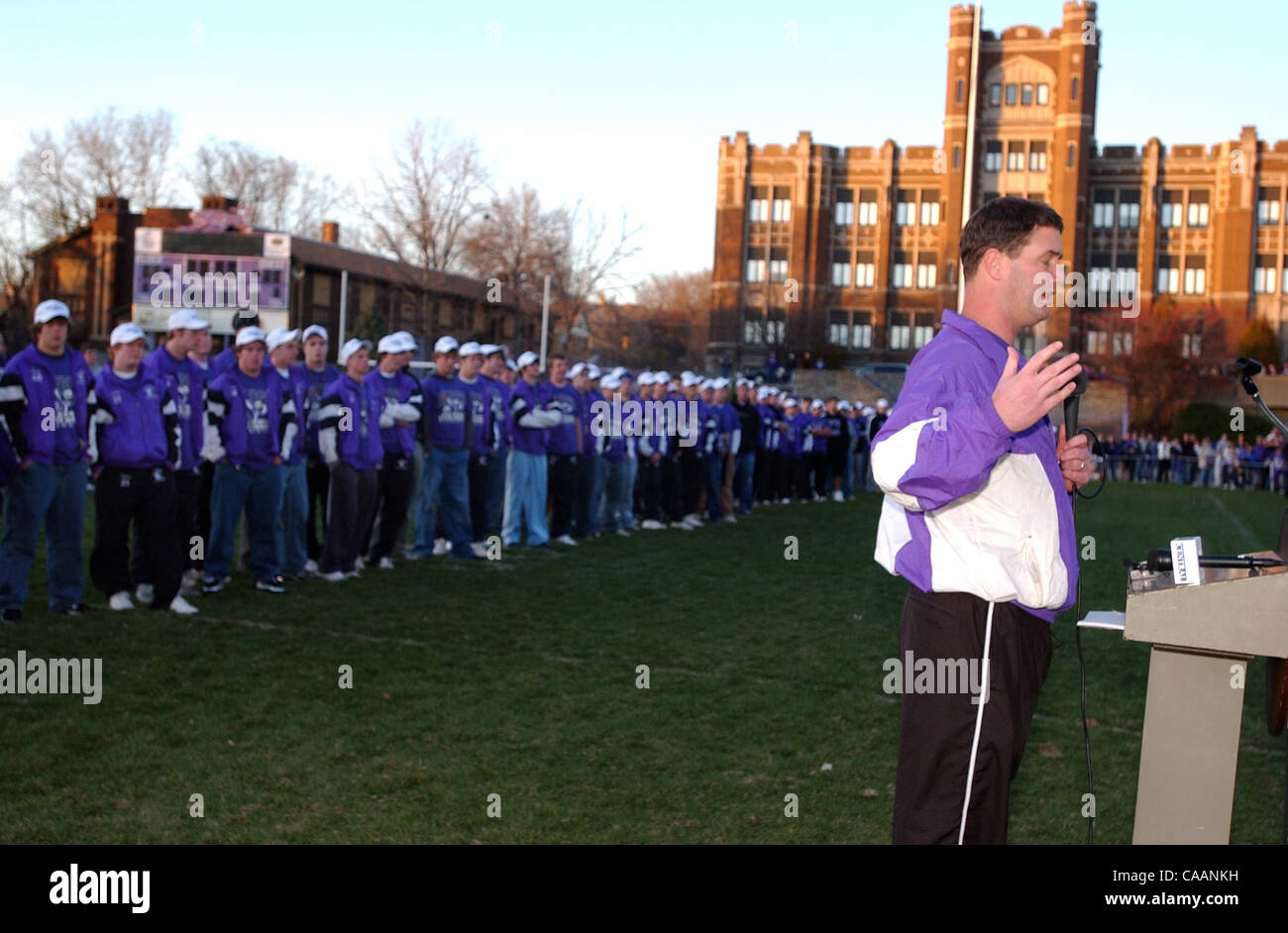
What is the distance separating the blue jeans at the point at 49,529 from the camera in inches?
384

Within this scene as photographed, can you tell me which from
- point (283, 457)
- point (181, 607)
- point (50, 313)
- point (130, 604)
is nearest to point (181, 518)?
point (130, 604)

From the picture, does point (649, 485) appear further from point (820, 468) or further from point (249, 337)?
point (820, 468)

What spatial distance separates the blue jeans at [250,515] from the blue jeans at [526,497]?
182 inches

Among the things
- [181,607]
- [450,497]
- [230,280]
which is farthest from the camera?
[230,280]

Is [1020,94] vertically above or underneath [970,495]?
above

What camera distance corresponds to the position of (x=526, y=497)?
16547mm

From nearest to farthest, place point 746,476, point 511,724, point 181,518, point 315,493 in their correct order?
1. point 511,724
2. point 181,518
3. point 315,493
4. point 746,476

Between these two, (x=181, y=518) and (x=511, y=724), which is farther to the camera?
(x=181, y=518)

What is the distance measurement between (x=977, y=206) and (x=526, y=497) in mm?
76606

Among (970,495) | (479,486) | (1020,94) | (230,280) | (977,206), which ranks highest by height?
(1020,94)

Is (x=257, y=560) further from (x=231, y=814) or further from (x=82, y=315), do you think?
(x=82, y=315)

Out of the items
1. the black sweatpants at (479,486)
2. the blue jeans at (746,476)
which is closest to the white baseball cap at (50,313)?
the black sweatpants at (479,486)

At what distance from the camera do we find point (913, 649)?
361 centimetres
